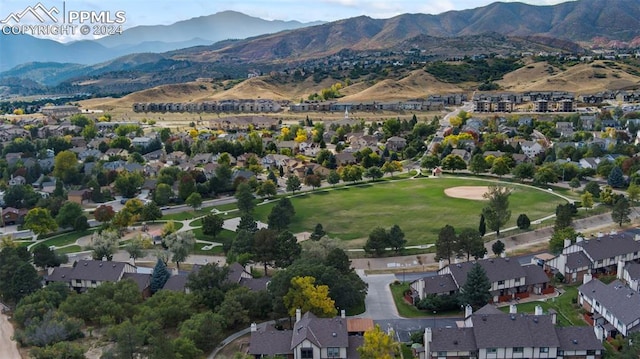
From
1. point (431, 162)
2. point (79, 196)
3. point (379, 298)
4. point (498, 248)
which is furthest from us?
point (431, 162)

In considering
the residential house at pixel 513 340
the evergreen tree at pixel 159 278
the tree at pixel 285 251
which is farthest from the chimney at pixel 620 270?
the evergreen tree at pixel 159 278

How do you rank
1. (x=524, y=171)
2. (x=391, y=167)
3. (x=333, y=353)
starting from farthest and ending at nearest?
(x=391, y=167), (x=524, y=171), (x=333, y=353)

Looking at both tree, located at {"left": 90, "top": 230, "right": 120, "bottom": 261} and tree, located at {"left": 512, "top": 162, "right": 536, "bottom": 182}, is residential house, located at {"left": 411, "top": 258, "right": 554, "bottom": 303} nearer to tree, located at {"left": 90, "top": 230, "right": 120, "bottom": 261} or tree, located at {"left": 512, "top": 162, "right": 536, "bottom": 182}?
tree, located at {"left": 90, "top": 230, "right": 120, "bottom": 261}

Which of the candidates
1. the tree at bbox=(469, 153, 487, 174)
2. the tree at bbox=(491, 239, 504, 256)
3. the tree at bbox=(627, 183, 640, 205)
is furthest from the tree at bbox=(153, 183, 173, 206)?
the tree at bbox=(627, 183, 640, 205)

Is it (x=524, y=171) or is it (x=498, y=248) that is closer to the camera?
(x=498, y=248)

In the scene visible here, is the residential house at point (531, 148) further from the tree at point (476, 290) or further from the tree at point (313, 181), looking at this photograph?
the tree at point (476, 290)

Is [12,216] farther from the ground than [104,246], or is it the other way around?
[104,246]

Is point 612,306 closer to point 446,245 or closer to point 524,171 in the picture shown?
point 446,245

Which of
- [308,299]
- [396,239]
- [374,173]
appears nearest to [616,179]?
[374,173]

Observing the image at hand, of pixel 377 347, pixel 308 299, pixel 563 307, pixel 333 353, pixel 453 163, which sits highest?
pixel 308 299
